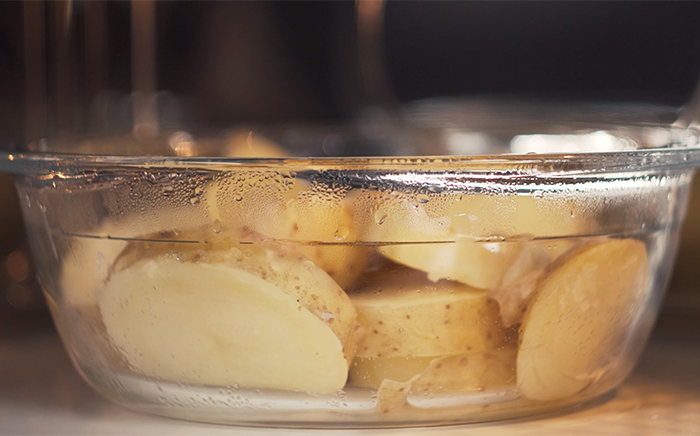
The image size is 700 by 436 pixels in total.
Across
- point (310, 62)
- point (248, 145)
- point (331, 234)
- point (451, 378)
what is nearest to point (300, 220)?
point (331, 234)

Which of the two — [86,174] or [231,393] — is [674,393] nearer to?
[231,393]

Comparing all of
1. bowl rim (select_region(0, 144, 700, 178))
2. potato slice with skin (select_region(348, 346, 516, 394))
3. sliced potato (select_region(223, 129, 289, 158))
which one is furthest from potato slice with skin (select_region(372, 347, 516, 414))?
sliced potato (select_region(223, 129, 289, 158))

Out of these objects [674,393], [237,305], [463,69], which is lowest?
[674,393]

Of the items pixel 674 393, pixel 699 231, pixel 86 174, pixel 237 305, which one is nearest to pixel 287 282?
pixel 237 305

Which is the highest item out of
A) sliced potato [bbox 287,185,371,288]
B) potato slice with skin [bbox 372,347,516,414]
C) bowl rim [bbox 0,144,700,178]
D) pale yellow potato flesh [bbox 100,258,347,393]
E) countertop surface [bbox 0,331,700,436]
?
bowl rim [bbox 0,144,700,178]

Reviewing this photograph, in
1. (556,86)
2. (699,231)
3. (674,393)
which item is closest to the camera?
(674,393)

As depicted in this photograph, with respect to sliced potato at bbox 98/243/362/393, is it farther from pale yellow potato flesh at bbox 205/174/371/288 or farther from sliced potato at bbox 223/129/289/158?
sliced potato at bbox 223/129/289/158

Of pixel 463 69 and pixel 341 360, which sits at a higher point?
pixel 463 69

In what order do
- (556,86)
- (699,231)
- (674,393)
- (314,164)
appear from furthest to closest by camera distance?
(556,86) → (699,231) → (674,393) → (314,164)
